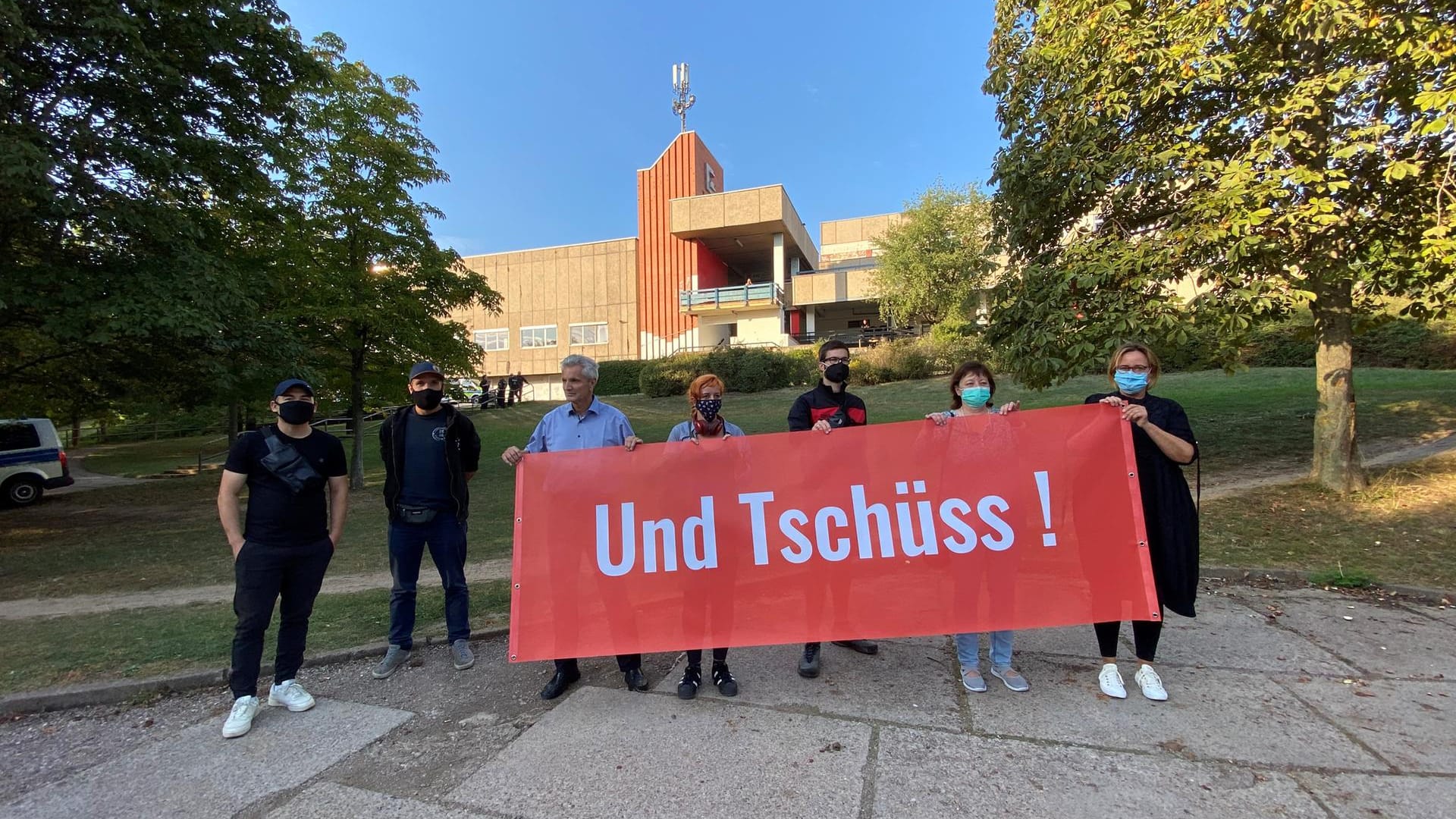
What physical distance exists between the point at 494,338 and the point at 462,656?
4008 centimetres

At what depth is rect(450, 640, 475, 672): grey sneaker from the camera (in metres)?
3.95

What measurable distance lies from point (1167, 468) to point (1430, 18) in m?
5.27

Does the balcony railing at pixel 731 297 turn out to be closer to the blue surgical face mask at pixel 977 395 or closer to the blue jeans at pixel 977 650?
the blue surgical face mask at pixel 977 395

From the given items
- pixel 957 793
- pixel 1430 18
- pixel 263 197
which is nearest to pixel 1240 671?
pixel 957 793

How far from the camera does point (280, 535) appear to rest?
339 cm

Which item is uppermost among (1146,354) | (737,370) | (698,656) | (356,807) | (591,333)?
(591,333)

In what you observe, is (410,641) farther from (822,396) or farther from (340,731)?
(822,396)

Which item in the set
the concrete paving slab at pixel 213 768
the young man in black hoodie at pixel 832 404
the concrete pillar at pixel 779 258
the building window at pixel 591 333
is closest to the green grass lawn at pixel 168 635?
the concrete paving slab at pixel 213 768

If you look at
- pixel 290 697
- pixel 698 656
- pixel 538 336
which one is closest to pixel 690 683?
pixel 698 656

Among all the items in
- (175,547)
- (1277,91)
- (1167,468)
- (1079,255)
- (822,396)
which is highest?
(1277,91)

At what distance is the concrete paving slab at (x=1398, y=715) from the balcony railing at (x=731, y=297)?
31.2 m

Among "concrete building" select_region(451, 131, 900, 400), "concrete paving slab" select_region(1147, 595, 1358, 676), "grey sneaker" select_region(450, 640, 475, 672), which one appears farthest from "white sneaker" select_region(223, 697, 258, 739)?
"concrete building" select_region(451, 131, 900, 400)

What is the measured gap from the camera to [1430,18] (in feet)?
16.9

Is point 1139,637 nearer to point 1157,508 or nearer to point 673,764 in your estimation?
point 1157,508
